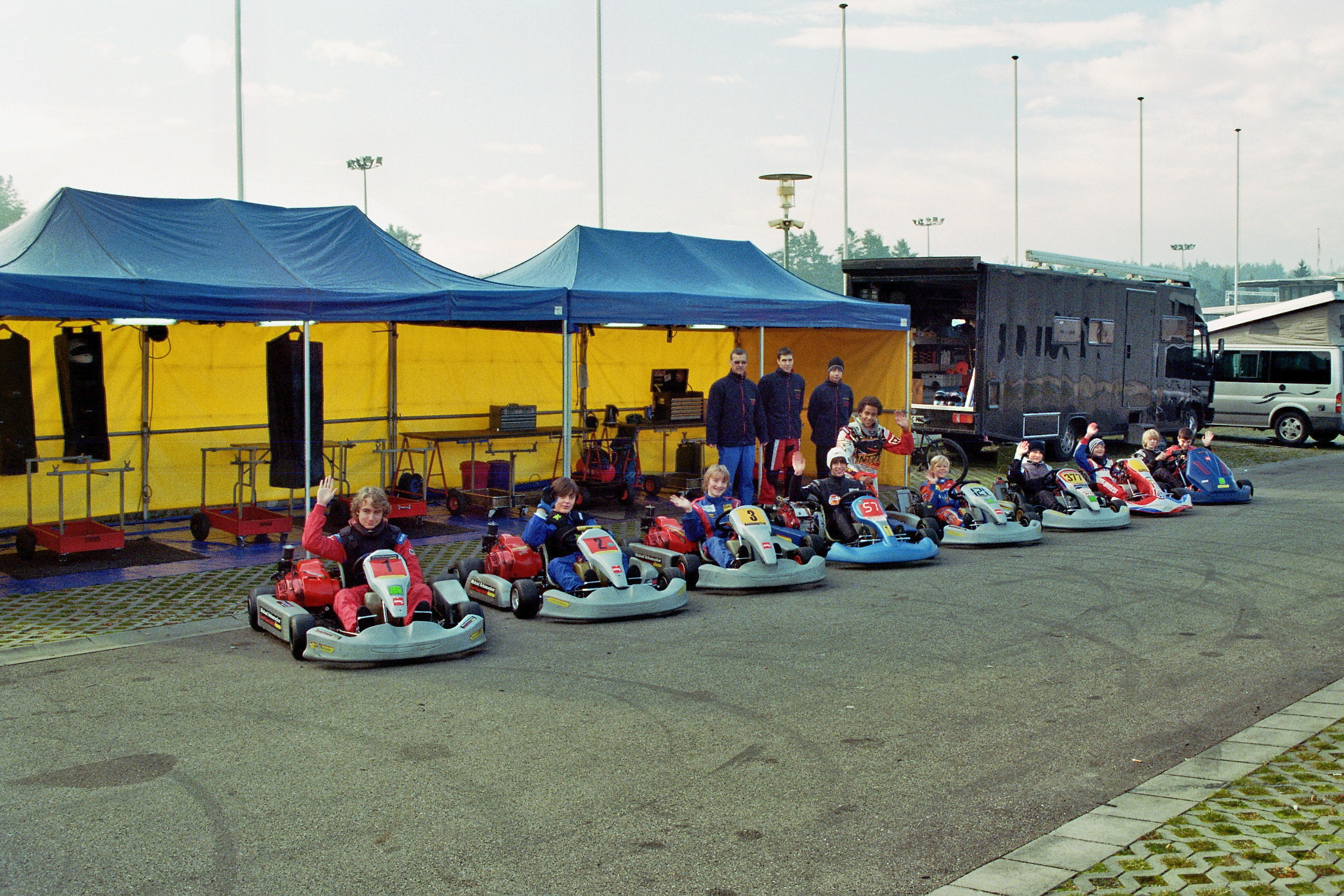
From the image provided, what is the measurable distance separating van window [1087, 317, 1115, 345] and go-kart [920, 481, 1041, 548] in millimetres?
8601

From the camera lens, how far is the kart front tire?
8.74 m

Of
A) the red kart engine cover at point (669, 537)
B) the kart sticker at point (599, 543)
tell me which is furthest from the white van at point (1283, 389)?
the kart sticker at point (599, 543)

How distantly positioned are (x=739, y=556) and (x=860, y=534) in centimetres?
167

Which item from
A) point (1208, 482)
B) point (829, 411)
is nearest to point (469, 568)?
point (829, 411)

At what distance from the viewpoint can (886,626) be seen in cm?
904

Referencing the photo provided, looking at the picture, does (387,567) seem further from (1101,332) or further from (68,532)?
(1101,332)

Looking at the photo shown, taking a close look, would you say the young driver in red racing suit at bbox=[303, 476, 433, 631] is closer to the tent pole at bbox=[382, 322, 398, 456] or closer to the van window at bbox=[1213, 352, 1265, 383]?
the tent pole at bbox=[382, 322, 398, 456]

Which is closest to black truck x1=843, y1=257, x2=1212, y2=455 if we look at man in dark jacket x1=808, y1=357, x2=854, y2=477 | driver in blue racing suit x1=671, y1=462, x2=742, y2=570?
man in dark jacket x1=808, y1=357, x2=854, y2=477

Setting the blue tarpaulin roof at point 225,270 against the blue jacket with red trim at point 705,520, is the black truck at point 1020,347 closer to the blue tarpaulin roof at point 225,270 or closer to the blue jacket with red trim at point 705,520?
the blue tarpaulin roof at point 225,270

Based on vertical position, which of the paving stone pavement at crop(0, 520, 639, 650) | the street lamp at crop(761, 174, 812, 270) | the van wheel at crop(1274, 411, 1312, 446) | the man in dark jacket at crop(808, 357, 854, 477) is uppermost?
the street lamp at crop(761, 174, 812, 270)

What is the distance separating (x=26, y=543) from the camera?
1148cm

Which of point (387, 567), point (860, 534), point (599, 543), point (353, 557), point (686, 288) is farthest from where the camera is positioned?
point (686, 288)

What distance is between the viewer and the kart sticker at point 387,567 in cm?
800

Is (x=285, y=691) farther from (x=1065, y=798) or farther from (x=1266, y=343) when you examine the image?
(x=1266, y=343)
